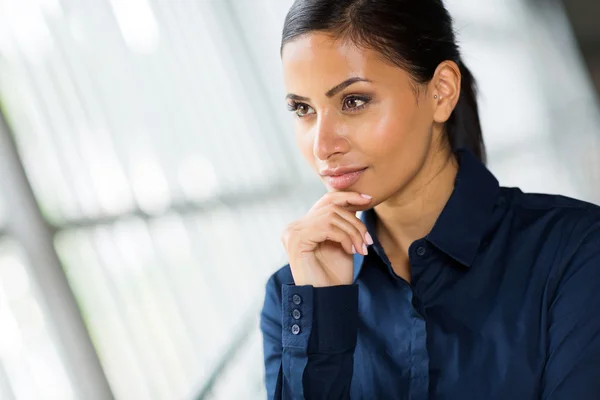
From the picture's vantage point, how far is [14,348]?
174 centimetres

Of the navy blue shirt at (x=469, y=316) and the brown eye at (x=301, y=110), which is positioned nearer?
the navy blue shirt at (x=469, y=316)

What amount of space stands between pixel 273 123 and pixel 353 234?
1514 mm

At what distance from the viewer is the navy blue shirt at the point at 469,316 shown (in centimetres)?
153

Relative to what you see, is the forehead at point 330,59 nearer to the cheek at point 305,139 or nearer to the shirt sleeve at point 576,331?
the cheek at point 305,139

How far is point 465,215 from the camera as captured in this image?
1.71 m

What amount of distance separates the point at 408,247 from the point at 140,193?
84 centimetres

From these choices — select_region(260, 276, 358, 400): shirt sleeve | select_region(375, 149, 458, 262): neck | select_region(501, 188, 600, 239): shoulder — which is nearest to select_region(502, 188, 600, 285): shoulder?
select_region(501, 188, 600, 239): shoulder

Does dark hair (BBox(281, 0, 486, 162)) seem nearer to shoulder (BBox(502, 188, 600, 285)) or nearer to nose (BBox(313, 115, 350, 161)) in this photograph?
nose (BBox(313, 115, 350, 161))

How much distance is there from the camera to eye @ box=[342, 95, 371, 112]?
1.65 metres

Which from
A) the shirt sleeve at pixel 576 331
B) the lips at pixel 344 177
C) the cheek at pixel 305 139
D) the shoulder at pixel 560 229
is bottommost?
the shirt sleeve at pixel 576 331

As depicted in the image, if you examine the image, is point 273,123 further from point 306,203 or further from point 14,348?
point 14,348

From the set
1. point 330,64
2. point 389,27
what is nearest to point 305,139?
point 330,64

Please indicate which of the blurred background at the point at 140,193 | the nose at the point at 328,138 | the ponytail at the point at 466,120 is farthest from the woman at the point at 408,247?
the blurred background at the point at 140,193

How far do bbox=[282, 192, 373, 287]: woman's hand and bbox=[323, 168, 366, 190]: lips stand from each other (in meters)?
0.02
